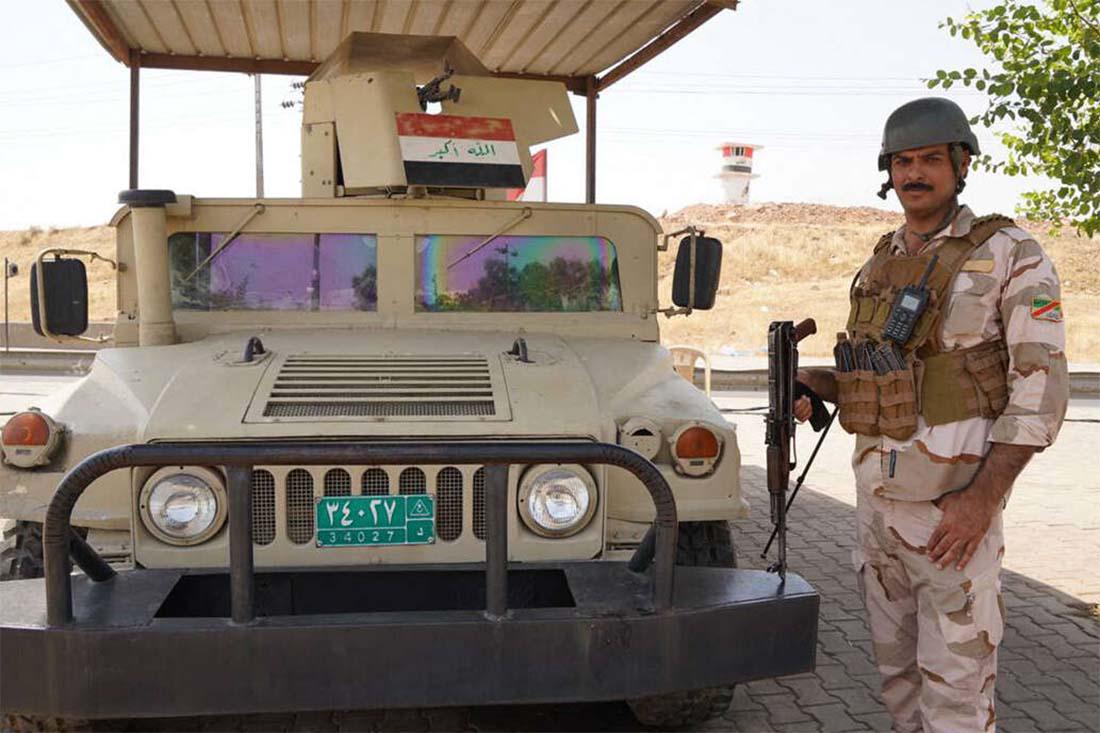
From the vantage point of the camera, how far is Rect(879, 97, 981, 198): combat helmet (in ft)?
9.46

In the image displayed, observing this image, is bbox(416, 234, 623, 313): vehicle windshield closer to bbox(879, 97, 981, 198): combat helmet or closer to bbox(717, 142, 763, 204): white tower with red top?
bbox(879, 97, 981, 198): combat helmet

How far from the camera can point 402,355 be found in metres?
3.85

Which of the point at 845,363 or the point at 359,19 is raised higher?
the point at 359,19

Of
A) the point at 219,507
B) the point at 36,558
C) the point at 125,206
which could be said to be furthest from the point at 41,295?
the point at 219,507

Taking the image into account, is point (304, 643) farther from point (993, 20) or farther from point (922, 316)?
point (993, 20)

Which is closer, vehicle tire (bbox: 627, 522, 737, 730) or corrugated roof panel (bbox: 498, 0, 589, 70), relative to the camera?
vehicle tire (bbox: 627, 522, 737, 730)

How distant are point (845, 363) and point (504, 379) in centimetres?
107

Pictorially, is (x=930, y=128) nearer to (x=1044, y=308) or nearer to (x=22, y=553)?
(x=1044, y=308)

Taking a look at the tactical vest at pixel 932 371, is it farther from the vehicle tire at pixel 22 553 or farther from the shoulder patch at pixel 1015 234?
the vehicle tire at pixel 22 553

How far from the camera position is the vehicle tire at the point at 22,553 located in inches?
125

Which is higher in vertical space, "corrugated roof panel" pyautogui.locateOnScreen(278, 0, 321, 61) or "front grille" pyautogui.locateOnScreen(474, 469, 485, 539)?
"corrugated roof panel" pyautogui.locateOnScreen(278, 0, 321, 61)

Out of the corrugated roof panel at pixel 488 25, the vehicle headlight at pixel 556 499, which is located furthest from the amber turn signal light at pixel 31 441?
the corrugated roof panel at pixel 488 25

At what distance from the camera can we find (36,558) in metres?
3.21

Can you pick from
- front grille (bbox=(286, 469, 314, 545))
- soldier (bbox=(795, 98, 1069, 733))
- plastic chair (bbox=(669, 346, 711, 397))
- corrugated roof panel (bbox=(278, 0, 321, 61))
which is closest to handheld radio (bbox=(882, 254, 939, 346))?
soldier (bbox=(795, 98, 1069, 733))
